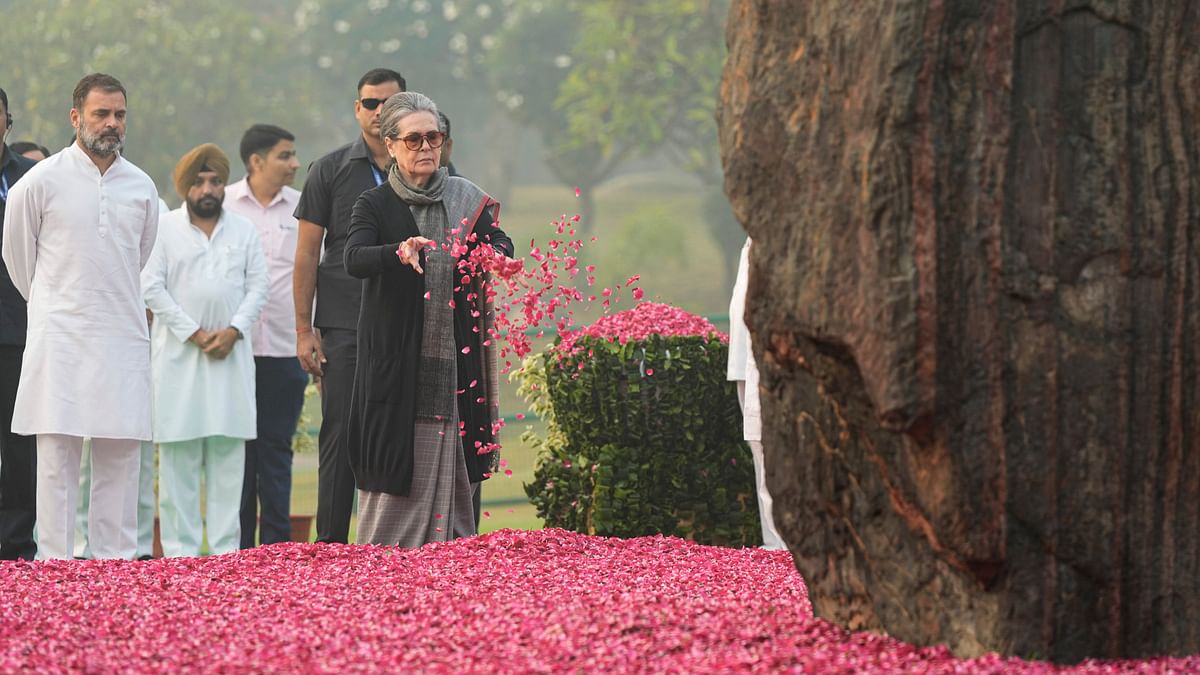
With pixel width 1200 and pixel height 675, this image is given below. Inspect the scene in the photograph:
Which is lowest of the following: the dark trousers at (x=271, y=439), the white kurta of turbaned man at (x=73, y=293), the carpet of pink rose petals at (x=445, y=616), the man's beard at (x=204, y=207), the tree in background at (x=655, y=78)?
the carpet of pink rose petals at (x=445, y=616)

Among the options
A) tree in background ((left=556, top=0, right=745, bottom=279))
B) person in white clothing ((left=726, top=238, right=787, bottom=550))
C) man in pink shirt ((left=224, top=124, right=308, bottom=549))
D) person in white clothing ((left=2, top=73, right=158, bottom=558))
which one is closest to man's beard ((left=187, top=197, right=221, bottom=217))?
man in pink shirt ((left=224, top=124, right=308, bottom=549))

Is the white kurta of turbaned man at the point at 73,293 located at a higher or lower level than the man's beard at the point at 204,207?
lower

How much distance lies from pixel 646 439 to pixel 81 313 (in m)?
2.98

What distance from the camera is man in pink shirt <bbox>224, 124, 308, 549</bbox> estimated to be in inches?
407

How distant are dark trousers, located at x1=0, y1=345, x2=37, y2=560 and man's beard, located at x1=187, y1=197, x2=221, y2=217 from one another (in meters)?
1.76

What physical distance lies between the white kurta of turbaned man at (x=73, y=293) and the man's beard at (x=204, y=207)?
5.56ft

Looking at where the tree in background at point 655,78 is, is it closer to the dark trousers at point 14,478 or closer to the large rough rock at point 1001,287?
the dark trousers at point 14,478

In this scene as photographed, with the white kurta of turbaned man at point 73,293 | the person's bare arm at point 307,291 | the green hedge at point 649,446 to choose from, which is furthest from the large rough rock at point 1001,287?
the white kurta of turbaned man at point 73,293

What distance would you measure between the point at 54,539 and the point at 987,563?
5339 millimetres

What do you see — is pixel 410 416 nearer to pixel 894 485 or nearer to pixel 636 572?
pixel 636 572

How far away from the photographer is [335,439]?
27.8 ft

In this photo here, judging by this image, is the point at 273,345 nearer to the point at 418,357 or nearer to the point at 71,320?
the point at 71,320

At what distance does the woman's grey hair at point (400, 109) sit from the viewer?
7.62 metres

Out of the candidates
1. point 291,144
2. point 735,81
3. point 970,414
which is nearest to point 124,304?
point 291,144
